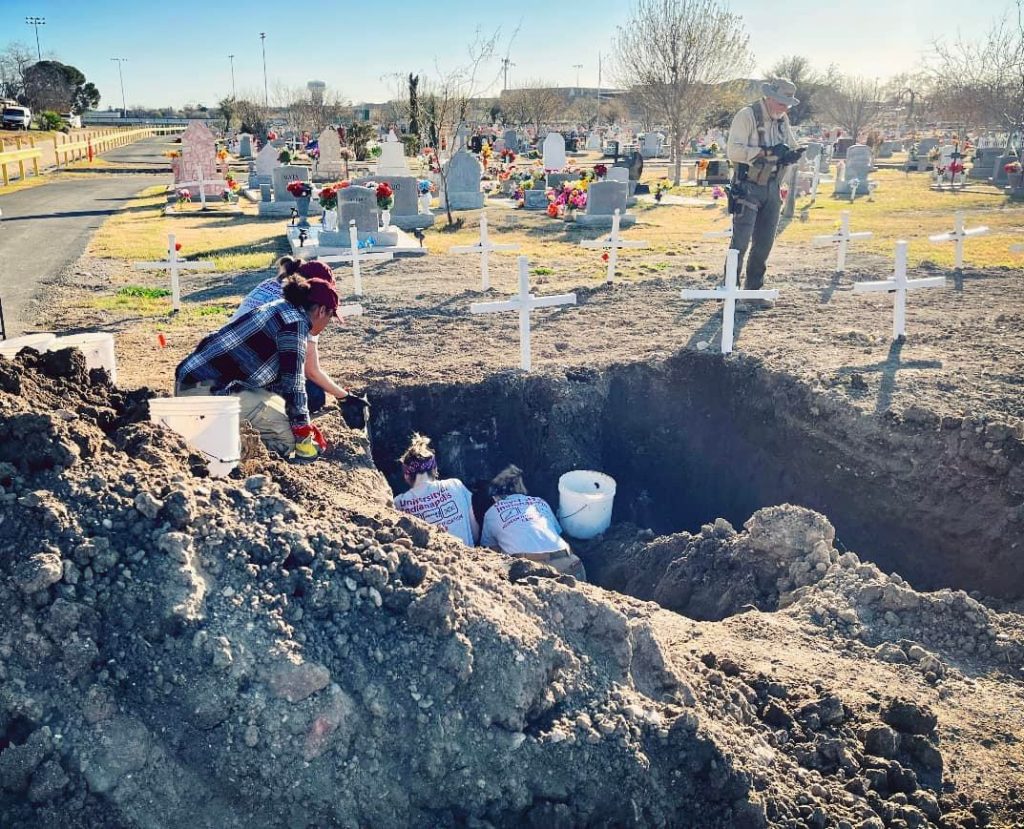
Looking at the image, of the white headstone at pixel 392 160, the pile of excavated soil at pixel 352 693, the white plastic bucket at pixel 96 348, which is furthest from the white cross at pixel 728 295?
the white headstone at pixel 392 160

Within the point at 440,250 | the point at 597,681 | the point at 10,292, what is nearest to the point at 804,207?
the point at 440,250

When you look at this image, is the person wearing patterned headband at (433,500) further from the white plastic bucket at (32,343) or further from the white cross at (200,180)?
the white cross at (200,180)

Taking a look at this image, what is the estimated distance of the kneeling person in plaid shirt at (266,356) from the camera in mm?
5027

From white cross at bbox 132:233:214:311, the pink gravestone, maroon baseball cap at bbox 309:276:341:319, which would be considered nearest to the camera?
maroon baseball cap at bbox 309:276:341:319

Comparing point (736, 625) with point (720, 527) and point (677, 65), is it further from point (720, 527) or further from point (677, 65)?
point (677, 65)

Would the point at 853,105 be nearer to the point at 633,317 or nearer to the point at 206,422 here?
the point at 633,317

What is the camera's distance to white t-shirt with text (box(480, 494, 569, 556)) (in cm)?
567

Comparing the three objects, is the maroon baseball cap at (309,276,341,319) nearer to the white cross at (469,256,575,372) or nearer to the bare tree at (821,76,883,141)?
the white cross at (469,256,575,372)

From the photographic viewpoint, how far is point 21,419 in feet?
10.6

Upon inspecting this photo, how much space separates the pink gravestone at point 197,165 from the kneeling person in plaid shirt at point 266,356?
20834 millimetres

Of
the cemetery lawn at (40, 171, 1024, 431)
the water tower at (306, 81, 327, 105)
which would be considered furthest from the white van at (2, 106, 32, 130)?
the cemetery lawn at (40, 171, 1024, 431)

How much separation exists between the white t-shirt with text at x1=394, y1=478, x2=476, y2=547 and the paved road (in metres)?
5.34

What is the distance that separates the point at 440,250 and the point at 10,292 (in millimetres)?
6369

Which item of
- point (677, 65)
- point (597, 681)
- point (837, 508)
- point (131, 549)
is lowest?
point (837, 508)
